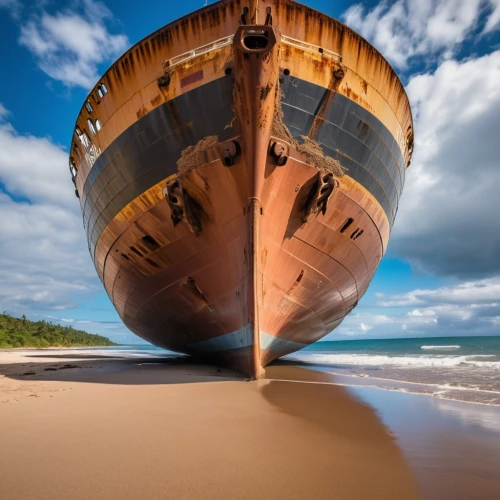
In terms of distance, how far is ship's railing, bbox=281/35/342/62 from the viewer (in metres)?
4.73

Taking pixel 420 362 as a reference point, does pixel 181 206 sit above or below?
above

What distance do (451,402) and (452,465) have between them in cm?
263

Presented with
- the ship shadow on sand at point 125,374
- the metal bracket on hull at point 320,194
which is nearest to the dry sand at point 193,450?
the ship shadow on sand at point 125,374

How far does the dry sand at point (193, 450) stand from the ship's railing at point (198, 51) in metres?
4.54

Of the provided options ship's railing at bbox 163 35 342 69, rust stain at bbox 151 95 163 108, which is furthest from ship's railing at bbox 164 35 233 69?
rust stain at bbox 151 95 163 108

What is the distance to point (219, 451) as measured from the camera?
6.57 ft

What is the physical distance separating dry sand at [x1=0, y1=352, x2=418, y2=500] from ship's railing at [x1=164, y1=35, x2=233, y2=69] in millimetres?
4542

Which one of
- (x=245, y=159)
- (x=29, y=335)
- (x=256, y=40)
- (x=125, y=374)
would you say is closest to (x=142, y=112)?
(x=245, y=159)

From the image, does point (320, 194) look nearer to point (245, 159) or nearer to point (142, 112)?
point (245, 159)

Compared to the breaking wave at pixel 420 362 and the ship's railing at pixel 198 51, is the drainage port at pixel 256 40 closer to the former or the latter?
the ship's railing at pixel 198 51

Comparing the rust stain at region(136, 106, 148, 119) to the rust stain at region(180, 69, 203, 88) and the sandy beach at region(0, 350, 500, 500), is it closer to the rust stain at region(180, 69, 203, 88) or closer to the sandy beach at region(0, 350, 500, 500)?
the rust stain at region(180, 69, 203, 88)

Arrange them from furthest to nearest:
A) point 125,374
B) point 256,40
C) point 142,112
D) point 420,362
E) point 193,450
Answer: point 420,362, point 125,374, point 142,112, point 256,40, point 193,450

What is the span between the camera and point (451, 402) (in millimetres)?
4078

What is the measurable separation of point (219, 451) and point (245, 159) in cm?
358
